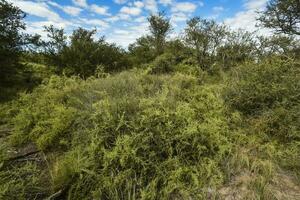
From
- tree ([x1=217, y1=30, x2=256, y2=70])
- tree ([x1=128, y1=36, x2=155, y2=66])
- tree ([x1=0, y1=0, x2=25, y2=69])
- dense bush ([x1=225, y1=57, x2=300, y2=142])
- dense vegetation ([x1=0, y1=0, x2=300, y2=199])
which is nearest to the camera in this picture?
dense vegetation ([x1=0, y1=0, x2=300, y2=199])

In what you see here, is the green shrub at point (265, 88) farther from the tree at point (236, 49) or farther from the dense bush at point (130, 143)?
the tree at point (236, 49)

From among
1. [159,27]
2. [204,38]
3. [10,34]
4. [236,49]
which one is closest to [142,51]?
[159,27]

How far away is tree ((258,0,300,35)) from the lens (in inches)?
374

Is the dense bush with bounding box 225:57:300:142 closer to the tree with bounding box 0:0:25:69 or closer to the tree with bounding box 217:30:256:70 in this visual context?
the tree with bounding box 217:30:256:70

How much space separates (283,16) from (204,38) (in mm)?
3948

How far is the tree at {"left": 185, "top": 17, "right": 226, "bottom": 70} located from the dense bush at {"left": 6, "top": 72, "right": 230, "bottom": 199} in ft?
16.4

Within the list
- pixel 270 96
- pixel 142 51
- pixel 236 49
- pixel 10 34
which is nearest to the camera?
pixel 270 96

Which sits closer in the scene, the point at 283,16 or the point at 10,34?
the point at 10,34

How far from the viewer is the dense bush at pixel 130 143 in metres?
2.57

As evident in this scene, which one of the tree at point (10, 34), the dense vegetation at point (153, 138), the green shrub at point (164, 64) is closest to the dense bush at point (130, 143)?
the dense vegetation at point (153, 138)

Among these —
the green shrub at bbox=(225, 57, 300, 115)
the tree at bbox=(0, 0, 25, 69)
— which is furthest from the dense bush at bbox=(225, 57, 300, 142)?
the tree at bbox=(0, 0, 25, 69)

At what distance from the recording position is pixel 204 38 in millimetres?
8836

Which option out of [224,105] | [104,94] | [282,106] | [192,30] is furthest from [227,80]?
[192,30]

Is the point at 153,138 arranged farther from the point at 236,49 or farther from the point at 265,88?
the point at 236,49
